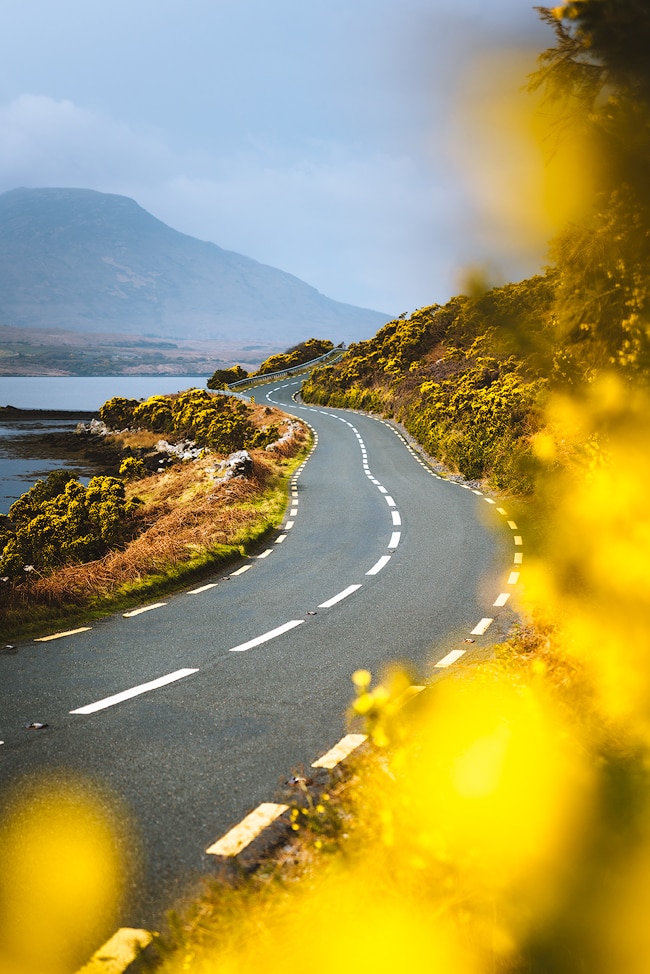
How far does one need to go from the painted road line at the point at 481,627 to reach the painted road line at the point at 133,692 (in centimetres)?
317

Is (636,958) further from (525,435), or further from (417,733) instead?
(525,435)

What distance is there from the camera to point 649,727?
2820 mm

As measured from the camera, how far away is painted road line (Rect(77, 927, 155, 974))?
8.18ft

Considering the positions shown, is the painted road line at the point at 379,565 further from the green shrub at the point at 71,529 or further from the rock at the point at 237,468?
the rock at the point at 237,468

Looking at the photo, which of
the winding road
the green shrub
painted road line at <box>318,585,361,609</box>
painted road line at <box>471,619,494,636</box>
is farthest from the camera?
the green shrub

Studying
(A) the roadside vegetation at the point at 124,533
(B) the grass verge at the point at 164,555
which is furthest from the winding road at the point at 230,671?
(A) the roadside vegetation at the point at 124,533

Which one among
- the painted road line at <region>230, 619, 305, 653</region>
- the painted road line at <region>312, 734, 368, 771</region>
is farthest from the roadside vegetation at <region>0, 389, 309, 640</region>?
the painted road line at <region>312, 734, 368, 771</region>

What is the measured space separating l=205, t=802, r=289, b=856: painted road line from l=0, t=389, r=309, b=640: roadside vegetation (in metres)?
4.59

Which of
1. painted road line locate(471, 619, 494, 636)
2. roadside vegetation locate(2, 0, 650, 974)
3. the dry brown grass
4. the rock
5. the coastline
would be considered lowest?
the coastline

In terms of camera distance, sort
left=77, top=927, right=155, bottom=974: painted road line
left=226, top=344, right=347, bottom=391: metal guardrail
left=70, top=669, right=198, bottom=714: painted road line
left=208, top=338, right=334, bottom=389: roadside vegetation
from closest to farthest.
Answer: left=77, top=927, right=155, bottom=974: painted road line
left=70, top=669, right=198, bottom=714: painted road line
left=226, top=344, right=347, bottom=391: metal guardrail
left=208, top=338, right=334, bottom=389: roadside vegetation

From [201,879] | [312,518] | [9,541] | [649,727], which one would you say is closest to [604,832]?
[649,727]

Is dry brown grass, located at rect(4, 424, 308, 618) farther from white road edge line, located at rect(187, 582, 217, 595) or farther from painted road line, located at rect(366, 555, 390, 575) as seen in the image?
painted road line, located at rect(366, 555, 390, 575)

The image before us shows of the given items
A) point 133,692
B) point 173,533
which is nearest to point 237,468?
point 173,533

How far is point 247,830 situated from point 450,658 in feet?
10.9
